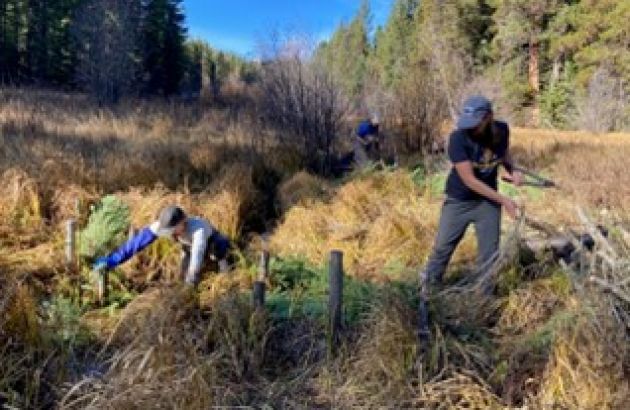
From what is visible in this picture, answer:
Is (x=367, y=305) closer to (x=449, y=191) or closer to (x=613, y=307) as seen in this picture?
(x=449, y=191)

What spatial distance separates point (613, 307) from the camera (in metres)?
3.00

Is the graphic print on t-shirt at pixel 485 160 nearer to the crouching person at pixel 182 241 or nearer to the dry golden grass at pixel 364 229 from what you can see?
the dry golden grass at pixel 364 229

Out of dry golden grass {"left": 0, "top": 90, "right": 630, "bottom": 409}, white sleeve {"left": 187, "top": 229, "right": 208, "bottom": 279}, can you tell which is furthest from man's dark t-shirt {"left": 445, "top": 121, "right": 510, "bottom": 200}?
white sleeve {"left": 187, "top": 229, "right": 208, "bottom": 279}

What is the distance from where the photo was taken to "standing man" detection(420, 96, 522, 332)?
382 centimetres

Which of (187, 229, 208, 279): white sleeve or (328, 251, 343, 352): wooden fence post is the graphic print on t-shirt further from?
(187, 229, 208, 279): white sleeve

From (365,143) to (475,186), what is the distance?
18.6ft

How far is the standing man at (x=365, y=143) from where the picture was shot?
9.41 metres

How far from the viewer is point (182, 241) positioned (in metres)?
5.00

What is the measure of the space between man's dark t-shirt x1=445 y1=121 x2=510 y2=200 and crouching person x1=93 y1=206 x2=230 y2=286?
1887mm

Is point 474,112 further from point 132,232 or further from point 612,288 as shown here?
point 132,232

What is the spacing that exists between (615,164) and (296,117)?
4599 mm

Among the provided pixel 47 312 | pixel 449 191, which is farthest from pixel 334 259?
pixel 47 312

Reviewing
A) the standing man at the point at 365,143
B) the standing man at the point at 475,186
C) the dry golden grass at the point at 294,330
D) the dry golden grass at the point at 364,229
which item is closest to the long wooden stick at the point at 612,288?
the dry golden grass at the point at 294,330

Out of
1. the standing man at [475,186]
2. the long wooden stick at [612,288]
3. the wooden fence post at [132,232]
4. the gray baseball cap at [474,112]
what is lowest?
the wooden fence post at [132,232]
